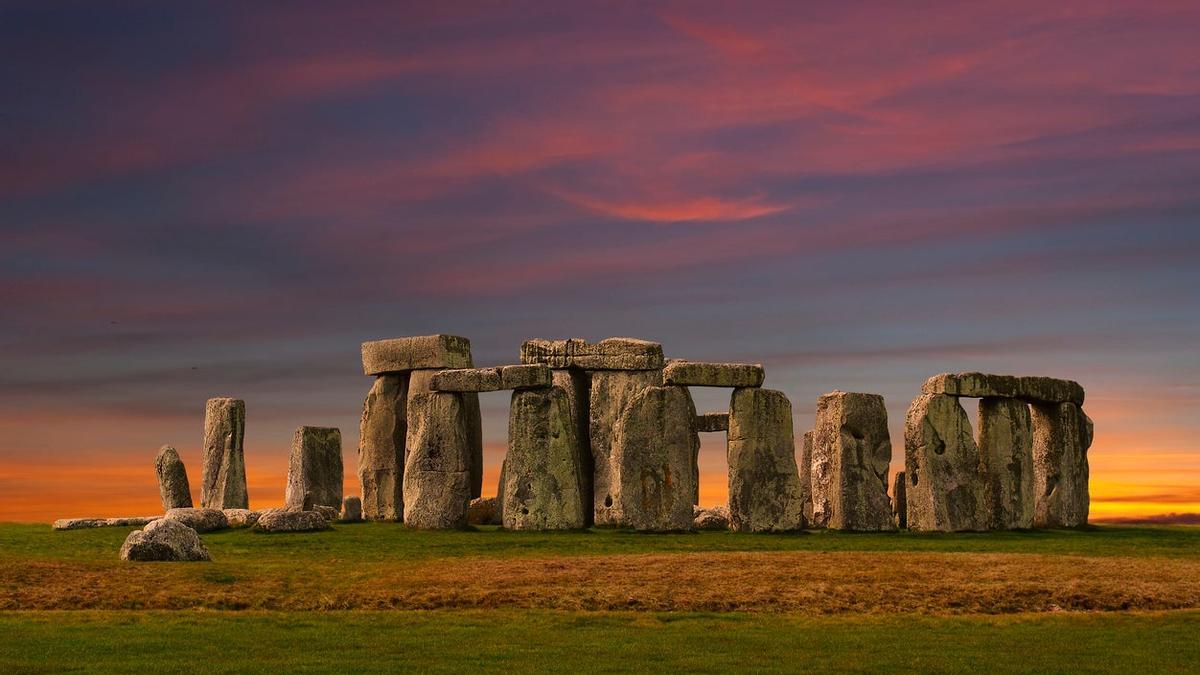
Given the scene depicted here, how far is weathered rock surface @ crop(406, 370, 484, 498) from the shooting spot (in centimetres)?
3444

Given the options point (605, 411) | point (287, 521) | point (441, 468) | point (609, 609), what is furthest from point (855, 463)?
point (609, 609)

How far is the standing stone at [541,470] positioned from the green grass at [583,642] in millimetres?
10594

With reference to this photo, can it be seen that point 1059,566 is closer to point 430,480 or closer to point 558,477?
point 558,477

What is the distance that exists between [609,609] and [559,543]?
7.55 metres

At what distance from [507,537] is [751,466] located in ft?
16.1

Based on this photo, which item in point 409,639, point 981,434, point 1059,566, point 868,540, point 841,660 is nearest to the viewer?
point 841,660

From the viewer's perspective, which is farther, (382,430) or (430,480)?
(382,430)

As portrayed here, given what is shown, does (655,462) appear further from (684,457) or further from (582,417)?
(582,417)

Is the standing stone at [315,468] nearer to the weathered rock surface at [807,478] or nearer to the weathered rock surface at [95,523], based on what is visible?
the weathered rock surface at [95,523]

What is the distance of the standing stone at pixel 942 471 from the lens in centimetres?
2909

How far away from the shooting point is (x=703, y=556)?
72.1 feet

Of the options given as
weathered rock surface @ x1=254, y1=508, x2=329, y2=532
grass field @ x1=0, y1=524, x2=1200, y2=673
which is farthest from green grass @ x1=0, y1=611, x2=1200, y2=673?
weathered rock surface @ x1=254, y1=508, x2=329, y2=532

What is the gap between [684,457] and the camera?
27.8 m

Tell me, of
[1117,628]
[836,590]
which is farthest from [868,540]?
[1117,628]
